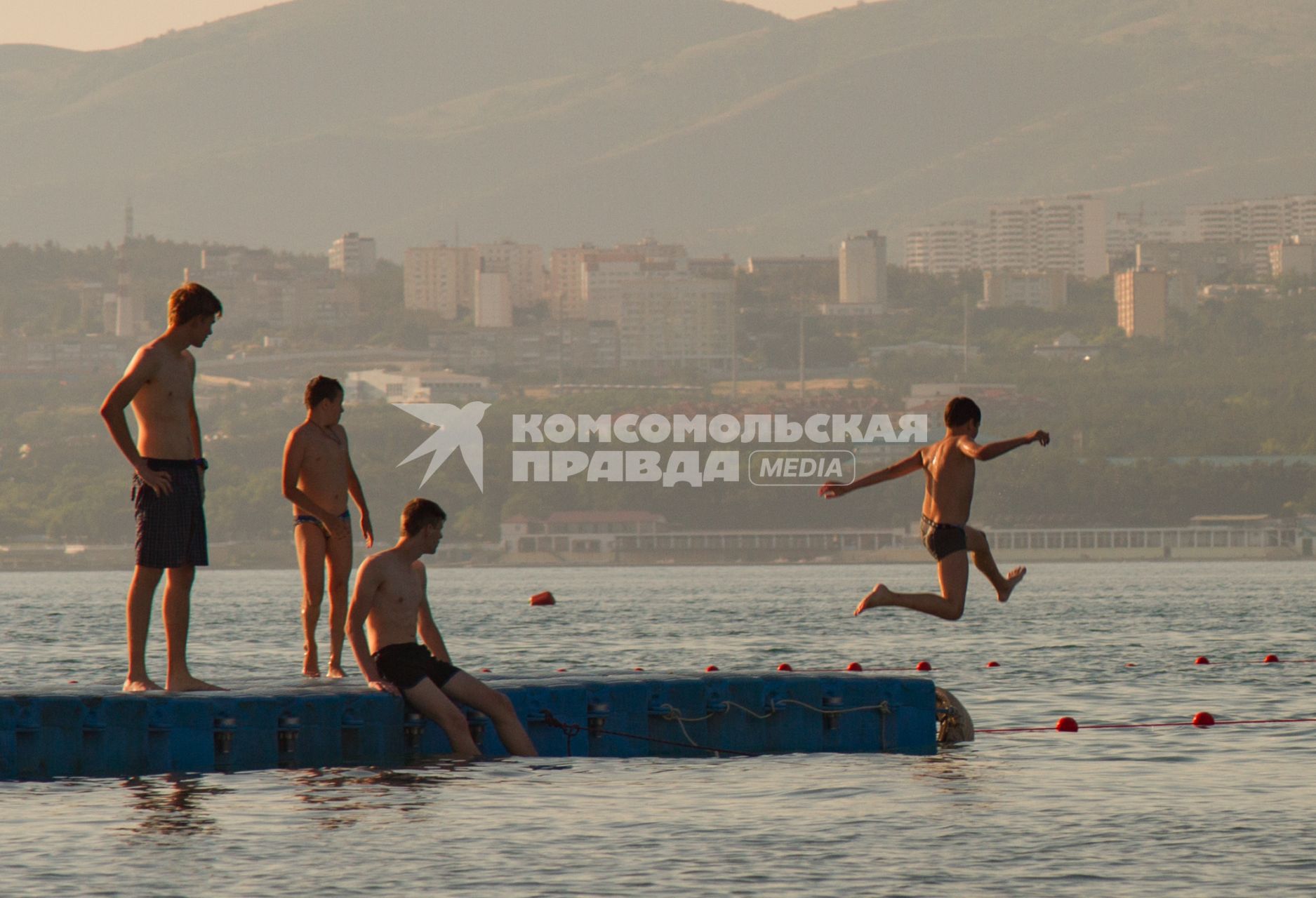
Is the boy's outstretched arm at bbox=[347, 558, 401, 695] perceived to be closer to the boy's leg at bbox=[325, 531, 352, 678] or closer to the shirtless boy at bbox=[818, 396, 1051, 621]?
the boy's leg at bbox=[325, 531, 352, 678]

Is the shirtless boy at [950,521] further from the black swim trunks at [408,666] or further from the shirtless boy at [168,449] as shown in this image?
the shirtless boy at [168,449]

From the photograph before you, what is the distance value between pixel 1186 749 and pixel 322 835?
9.36m

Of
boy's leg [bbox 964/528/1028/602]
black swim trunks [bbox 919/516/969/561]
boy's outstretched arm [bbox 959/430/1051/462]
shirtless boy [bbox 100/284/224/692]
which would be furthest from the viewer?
black swim trunks [bbox 919/516/969/561]

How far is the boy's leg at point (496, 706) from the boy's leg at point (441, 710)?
0.31ft

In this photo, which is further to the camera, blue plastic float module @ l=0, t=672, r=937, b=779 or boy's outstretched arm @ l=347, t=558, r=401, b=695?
blue plastic float module @ l=0, t=672, r=937, b=779

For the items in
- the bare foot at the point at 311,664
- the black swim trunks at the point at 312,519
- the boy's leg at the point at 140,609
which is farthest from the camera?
the bare foot at the point at 311,664

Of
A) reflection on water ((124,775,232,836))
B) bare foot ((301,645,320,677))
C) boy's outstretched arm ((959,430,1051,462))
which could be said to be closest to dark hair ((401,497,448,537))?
reflection on water ((124,775,232,836))

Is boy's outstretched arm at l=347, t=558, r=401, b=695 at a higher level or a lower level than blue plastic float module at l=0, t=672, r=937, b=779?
higher

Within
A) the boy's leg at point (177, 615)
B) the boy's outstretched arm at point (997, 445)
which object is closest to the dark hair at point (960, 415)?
the boy's outstretched arm at point (997, 445)

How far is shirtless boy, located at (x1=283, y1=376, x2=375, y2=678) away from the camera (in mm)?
16500

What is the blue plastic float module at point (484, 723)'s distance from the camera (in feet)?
53.5

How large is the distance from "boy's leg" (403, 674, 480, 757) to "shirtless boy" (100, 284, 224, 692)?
2.13 m

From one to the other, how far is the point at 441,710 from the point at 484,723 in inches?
37.0

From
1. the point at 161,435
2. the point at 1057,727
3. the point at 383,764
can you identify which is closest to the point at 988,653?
the point at 1057,727
